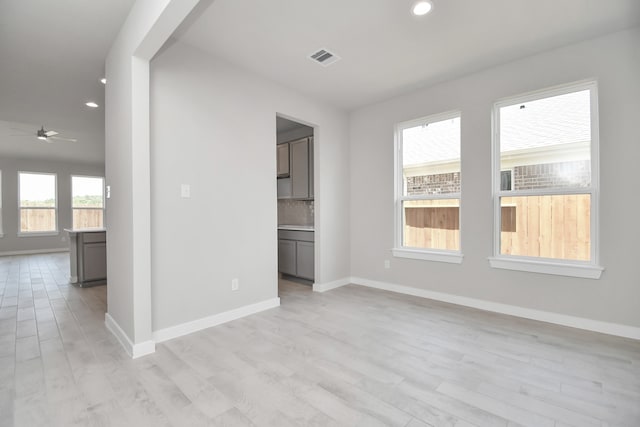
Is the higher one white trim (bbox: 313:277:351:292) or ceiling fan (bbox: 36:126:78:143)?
ceiling fan (bbox: 36:126:78:143)

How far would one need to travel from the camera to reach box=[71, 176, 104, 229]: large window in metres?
9.14

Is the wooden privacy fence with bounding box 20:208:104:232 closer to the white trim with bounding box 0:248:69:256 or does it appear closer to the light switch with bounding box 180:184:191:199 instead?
the white trim with bounding box 0:248:69:256

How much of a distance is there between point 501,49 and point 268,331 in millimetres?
3579

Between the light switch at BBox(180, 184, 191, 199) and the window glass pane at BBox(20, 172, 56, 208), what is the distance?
28.9 feet

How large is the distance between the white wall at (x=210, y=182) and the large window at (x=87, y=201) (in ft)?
28.8

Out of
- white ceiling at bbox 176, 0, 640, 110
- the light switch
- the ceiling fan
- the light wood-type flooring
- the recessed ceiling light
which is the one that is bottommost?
the light wood-type flooring

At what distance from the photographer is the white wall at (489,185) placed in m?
2.68

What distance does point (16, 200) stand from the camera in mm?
8164

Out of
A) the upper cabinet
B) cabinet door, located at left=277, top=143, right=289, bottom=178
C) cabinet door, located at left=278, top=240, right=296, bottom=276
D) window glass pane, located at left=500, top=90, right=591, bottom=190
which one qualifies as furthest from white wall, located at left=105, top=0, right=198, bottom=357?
window glass pane, located at left=500, top=90, right=591, bottom=190

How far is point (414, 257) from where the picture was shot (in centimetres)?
405

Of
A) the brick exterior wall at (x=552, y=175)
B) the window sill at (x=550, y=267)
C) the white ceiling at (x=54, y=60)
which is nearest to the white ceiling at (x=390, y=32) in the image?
the white ceiling at (x=54, y=60)

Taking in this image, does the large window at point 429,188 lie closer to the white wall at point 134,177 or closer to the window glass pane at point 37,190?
the white wall at point 134,177

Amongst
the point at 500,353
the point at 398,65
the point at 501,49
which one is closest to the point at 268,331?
the point at 500,353

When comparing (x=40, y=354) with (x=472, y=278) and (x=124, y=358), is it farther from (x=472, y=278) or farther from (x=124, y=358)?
(x=472, y=278)
